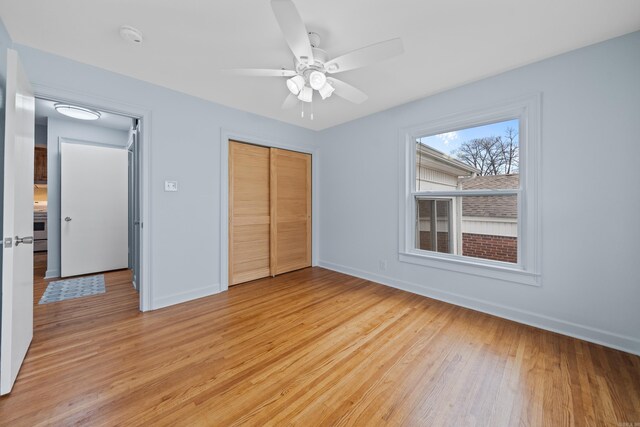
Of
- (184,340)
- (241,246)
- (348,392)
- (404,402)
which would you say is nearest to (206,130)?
(241,246)

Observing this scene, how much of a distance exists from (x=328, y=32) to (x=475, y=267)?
8.78 ft

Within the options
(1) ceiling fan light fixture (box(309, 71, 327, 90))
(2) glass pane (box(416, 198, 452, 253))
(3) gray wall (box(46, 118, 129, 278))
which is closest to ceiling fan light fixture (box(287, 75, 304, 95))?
(1) ceiling fan light fixture (box(309, 71, 327, 90))

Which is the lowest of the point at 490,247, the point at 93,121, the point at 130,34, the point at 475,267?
the point at 475,267

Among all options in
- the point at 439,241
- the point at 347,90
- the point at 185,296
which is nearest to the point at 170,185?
the point at 185,296

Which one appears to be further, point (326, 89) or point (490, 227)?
point (490, 227)

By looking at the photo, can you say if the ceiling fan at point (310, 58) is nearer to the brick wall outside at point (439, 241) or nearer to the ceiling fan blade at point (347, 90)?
the ceiling fan blade at point (347, 90)

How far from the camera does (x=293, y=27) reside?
143 centimetres

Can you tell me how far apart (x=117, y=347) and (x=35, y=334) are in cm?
88

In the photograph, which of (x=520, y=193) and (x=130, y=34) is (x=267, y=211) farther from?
(x=520, y=193)

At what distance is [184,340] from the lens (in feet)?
6.83

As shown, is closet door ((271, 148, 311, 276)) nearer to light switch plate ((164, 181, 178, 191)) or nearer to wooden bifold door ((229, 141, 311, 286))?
wooden bifold door ((229, 141, 311, 286))

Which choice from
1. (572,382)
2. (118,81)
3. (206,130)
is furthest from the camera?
(206,130)

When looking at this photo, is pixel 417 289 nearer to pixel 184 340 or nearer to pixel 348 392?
pixel 348 392

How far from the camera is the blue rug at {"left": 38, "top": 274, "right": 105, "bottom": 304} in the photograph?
298cm
